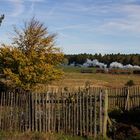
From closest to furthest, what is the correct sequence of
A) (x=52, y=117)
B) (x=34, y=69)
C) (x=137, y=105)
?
(x=52, y=117)
(x=137, y=105)
(x=34, y=69)

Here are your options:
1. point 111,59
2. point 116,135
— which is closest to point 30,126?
point 116,135

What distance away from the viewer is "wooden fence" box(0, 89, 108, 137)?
Answer: 14.9m

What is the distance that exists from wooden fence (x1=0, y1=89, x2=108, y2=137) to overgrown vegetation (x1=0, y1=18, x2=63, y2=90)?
1201 centimetres

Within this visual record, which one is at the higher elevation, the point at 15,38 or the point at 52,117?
the point at 15,38

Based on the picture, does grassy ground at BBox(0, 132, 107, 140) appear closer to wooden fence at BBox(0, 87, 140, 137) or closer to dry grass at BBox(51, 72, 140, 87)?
wooden fence at BBox(0, 87, 140, 137)

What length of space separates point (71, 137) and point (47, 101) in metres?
1.49

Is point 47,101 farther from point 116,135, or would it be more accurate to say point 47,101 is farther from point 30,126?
point 116,135

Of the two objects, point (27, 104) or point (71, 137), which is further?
point (27, 104)

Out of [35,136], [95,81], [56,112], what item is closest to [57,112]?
[56,112]

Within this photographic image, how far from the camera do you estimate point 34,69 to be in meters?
28.6

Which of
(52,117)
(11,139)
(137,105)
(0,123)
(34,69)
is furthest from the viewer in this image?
(34,69)

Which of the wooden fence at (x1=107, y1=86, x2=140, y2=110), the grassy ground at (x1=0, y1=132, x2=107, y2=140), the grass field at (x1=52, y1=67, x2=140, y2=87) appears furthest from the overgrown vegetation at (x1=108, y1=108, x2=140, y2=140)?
the grass field at (x1=52, y1=67, x2=140, y2=87)

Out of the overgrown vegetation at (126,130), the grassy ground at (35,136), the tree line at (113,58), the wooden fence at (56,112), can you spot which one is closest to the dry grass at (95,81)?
the overgrown vegetation at (126,130)

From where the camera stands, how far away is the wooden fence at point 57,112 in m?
14.9
